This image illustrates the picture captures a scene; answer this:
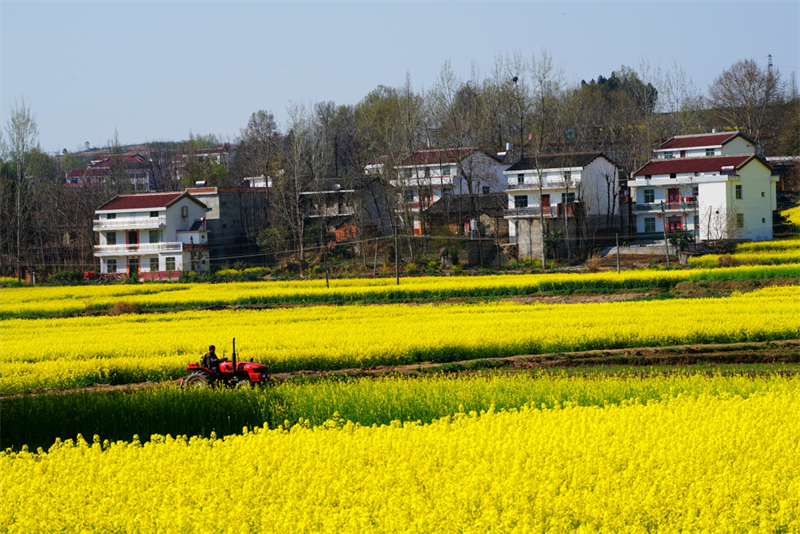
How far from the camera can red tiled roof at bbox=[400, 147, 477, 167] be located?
78.5m

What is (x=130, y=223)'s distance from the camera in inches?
2965

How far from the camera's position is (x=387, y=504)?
8.70 meters

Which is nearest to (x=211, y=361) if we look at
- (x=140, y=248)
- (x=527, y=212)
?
(x=527, y=212)

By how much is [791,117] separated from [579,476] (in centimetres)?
9673

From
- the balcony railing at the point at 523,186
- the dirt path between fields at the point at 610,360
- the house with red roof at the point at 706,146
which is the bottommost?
the dirt path between fields at the point at 610,360

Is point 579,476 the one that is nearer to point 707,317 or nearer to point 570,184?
point 707,317

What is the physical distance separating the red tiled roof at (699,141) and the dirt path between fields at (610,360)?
5427cm

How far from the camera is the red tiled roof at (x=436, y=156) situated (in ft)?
258

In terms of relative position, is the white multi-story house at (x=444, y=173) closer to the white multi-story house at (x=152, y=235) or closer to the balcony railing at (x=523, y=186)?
the balcony railing at (x=523, y=186)

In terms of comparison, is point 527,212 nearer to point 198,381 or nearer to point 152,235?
point 152,235

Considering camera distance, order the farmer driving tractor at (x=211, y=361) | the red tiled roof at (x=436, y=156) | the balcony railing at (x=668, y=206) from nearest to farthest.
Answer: the farmer driving tractor at (x=211, y=361) < the balcony railing at (x=668, y=206) < the red tiled roof at (x=436, y=156)

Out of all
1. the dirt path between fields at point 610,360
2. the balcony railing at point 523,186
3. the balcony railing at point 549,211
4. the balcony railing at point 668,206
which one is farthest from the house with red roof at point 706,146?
the dirt path between fields at point 610,360

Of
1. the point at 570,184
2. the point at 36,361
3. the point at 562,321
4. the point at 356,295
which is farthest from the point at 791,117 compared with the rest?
the point at 36,361

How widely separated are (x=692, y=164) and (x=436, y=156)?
2552 centimetres
